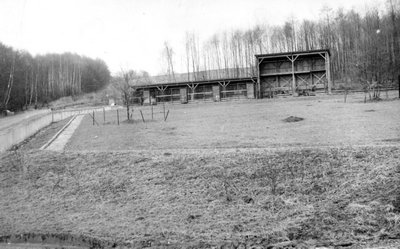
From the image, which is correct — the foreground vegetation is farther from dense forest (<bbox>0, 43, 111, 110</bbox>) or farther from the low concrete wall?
dense forest (<bbox>0, 43, 111, 110</bbox>)

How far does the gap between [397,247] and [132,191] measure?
6013mm

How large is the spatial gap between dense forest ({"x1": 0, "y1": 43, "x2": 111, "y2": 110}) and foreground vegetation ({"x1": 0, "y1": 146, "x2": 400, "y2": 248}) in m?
52.0

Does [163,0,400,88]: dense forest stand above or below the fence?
above

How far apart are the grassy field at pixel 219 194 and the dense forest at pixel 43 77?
51537 mm

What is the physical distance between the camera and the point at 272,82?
162 ft

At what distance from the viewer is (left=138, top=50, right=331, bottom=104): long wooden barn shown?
156 feet

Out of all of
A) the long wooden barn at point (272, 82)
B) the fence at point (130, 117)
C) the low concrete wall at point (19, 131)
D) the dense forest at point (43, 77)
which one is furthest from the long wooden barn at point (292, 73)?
the dense forest at point (43, 77)

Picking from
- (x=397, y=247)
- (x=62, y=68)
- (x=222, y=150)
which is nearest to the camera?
(x=397, y=247)

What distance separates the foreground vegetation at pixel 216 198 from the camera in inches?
284

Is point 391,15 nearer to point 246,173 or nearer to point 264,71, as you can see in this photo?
point 264,71

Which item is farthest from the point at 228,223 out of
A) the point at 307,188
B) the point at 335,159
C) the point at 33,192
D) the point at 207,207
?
the point at 33,192

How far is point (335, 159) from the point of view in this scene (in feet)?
32.6

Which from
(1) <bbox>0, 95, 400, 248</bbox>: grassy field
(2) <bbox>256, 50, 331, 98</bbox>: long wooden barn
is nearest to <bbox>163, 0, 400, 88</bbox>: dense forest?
(2) <bbox>256, 50, 331, 98</bbox>: long wooden barn

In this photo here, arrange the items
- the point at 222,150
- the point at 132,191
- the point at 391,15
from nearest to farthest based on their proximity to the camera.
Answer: the point at 132,191
the point at 222,150
the point at 391,15
